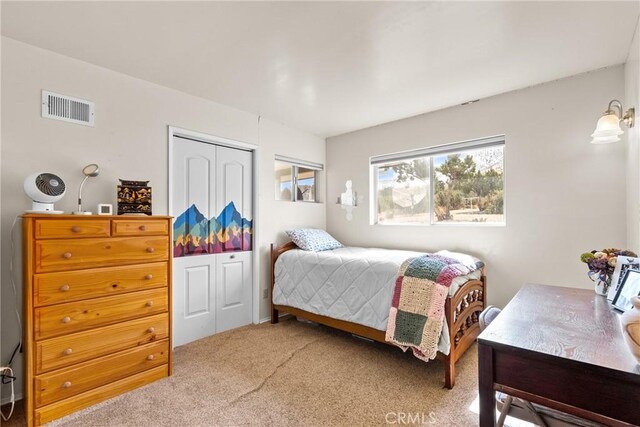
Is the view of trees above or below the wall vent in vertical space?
below

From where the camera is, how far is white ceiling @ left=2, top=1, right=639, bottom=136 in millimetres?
1709

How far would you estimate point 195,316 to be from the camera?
298cm

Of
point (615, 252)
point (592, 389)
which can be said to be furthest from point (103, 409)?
point (615, 252)

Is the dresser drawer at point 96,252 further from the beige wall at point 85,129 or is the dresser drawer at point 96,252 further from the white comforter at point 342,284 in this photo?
the white comforter at point 342,284

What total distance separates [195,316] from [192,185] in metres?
1.30

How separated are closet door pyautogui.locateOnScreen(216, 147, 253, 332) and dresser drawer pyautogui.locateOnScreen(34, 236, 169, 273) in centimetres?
98

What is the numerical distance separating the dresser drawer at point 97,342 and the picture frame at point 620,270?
9.14ft

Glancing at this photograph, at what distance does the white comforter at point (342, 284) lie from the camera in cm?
250

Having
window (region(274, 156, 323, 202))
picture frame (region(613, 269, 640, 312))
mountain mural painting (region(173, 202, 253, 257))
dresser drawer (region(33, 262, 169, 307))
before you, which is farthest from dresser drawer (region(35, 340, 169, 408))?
picture frame (region(613, 269, 640, 312))

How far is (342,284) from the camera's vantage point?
2.83 meters

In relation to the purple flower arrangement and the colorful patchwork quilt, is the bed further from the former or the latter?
the purple flower arrangement

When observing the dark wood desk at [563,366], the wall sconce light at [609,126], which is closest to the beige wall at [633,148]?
the wall sconce light at [609,126]

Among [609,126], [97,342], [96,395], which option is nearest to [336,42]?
[609,126]
